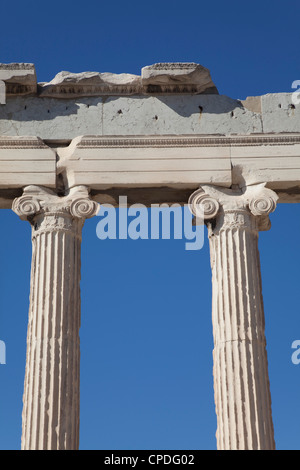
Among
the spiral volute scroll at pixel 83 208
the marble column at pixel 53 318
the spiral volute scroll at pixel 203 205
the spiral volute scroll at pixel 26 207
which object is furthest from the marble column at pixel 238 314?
the spiral volute scroll at pixel 26 207

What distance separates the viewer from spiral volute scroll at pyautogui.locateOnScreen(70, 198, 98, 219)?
2440 centimetres

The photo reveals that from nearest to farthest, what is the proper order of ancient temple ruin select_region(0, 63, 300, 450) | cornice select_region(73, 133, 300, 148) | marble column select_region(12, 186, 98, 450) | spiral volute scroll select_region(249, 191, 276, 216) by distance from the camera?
marble column select_region(12, 186, 98, 450) < ancient temple ruin select_region(0, 63, 300, 450) < spiral volute scroll select_region(249, 191, 276, 216) < cornice select_region(73, 133, 300, 148)

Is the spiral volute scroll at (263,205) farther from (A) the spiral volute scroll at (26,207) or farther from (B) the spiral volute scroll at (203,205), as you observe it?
(A) the spiral volute scroll at (26,207)

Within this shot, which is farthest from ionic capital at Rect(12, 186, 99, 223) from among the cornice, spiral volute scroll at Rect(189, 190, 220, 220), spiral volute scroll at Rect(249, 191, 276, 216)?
spiral volute scroll at Rect(249, 191, 276, 216)

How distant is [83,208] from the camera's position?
24.4 m

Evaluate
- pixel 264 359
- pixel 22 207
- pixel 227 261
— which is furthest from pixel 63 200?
pixel 264 359

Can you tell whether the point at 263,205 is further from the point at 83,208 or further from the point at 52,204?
the point at 52,204

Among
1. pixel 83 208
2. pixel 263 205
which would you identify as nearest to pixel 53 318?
pixel 83 208

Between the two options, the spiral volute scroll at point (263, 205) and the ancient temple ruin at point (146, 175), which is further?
the spiral volute scroll at point (263, 205)

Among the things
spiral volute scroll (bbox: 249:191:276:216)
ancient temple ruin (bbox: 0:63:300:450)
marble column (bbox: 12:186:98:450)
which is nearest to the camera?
marble column (bbox: 12:186:98:450)

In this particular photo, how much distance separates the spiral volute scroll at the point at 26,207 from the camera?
24.4 meters

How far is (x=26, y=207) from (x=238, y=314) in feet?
19.0

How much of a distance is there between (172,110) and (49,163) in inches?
135

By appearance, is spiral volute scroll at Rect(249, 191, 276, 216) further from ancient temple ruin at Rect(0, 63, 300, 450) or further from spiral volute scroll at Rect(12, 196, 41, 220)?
spiral volute scroll at Rect(12, 196, 41, 220)
